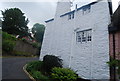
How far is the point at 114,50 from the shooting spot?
22.5ft

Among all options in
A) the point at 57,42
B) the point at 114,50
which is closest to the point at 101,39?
the point at 114,50

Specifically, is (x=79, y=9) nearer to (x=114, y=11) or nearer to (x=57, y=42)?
(x=114, y=11)

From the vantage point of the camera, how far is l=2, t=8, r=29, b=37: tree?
105ft

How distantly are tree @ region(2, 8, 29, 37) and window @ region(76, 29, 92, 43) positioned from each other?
27.1 metres

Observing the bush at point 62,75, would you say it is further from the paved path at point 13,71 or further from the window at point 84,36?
the window at point 84,36

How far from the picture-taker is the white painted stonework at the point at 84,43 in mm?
7434

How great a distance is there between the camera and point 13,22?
32.4 m

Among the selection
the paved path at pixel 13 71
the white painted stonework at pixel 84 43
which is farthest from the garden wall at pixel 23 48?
the white painted stonework at pixel 84 43

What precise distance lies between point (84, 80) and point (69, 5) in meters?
7.36

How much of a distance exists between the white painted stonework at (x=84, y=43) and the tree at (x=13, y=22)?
24.0m

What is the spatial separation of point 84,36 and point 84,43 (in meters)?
0.57

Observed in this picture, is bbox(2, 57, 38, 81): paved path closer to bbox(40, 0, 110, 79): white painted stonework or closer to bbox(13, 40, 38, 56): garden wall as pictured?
bbox(40, 0, 110, 79): white painted stonework

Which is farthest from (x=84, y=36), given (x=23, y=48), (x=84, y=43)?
(x=23, y=48)

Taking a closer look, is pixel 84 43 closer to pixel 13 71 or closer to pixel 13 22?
pixel 13 71
